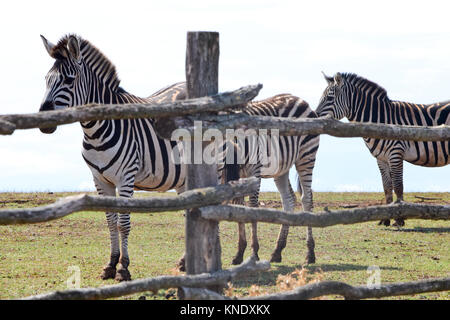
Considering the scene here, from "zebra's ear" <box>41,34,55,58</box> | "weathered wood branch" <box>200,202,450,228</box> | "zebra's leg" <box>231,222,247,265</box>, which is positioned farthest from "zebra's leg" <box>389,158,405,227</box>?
"zebra's ear" <box>41,34,55,58</box>

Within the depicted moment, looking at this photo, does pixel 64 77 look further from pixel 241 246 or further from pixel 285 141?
pixel 285 141

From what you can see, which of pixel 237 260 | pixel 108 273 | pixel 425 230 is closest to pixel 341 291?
pixel 108 273

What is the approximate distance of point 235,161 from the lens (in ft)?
33.4

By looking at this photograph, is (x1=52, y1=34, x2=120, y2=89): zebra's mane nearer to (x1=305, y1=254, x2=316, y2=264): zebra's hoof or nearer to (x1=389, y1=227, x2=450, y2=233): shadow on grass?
(x1=305, y1=254, x2=316, y2=264): zebra's hoof

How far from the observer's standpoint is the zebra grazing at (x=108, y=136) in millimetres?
8727

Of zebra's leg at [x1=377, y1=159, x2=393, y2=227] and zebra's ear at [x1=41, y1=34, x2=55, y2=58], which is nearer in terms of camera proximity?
zebra's ear at [x1=41, y1=34, x2=55, y2=58]

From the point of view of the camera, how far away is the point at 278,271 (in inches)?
381

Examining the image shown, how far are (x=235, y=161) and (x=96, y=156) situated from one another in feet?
7.75

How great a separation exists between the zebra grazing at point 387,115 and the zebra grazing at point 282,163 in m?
3.35

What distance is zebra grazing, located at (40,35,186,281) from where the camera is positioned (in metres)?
8.73

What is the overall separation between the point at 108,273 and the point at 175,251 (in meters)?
2.55

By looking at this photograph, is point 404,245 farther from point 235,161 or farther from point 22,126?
point 22,126

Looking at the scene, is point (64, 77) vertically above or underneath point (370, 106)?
underneath

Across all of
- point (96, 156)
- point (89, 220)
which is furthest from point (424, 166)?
point (96, 156)
